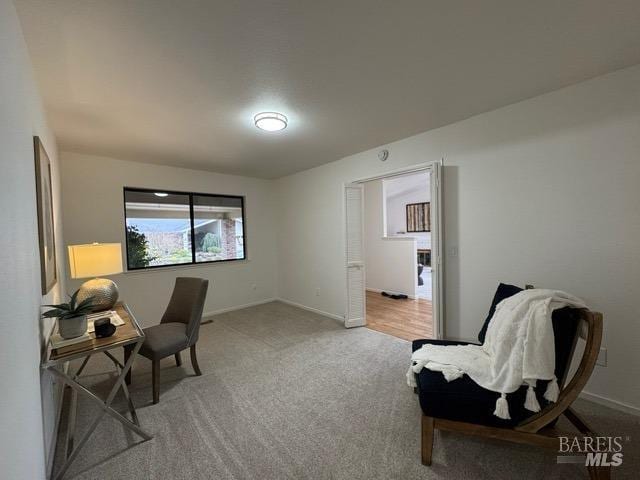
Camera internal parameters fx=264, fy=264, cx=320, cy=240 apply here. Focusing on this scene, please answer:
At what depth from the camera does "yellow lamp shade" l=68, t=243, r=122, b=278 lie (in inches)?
81.7

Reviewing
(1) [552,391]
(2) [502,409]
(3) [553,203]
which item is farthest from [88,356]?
(3) [553,203]

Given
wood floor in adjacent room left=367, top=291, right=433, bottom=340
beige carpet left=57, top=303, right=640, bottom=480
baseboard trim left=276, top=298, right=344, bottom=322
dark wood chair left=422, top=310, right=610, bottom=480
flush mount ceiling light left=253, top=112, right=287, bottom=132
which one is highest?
flush mount ceiling light left=253, top=112, right=287, bottom=132

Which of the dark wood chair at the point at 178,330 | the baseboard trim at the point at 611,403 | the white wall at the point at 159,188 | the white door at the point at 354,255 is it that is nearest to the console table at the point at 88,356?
the dark wood chair at the point at 178,330

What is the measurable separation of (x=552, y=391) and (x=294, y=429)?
155 centimetres

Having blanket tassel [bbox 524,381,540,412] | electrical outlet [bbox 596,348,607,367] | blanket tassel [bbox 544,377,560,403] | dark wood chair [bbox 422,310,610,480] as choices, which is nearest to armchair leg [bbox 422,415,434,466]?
dark wood chair [bbox 422,310,610,480]

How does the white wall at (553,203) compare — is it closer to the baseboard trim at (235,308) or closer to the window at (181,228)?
the window at (181,228)

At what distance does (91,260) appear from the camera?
2105 mm

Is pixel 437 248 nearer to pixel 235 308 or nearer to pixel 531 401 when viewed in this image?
pixel 531 401

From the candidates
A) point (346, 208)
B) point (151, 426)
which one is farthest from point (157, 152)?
point (151, 426)

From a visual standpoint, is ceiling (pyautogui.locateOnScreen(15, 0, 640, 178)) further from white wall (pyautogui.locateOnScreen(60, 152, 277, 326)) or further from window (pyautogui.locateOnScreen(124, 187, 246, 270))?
window (pyautogui.locateOnScreen(124, 187, 246, 270))

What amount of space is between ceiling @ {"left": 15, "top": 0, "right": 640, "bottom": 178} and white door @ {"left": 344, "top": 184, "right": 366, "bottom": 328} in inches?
48.2

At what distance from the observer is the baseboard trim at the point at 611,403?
188 cm

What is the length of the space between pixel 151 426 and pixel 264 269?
3.35 meters

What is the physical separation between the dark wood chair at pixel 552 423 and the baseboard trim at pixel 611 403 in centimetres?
70
